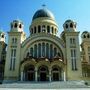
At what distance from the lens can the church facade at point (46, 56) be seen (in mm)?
36594

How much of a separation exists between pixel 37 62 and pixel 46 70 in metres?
2.54

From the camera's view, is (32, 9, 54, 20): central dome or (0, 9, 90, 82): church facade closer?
(0, 9, 90, 82): church facade

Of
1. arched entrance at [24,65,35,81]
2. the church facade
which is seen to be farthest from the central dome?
arched entrance at [24,65,35,81]

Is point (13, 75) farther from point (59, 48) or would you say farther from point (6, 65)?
point (59, 48)

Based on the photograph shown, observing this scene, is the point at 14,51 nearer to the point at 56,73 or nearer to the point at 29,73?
the point at 29,73

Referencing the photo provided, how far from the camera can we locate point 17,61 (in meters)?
38.2

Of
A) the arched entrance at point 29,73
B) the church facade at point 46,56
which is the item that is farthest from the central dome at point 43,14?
the arched entrance at point 29,73

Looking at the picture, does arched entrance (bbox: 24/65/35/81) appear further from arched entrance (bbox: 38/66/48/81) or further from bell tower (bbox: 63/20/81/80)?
bell tower (bbox: 63/20/81/80)

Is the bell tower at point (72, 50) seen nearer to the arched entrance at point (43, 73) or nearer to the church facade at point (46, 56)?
the church facade at point (46, 56)

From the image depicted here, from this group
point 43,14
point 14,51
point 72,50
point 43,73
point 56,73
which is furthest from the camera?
point 43,14

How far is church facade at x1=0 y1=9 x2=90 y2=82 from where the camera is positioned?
36594 mm

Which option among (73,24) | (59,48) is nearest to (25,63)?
(59,48)

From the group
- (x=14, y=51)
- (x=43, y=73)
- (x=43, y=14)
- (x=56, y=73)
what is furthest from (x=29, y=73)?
(x=43, y=14)

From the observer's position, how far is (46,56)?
38.8 meters
